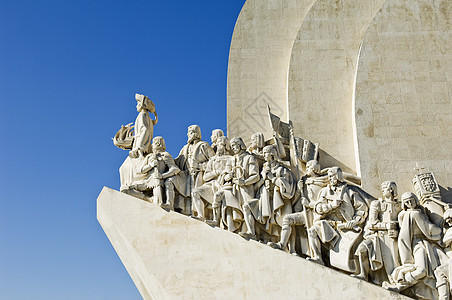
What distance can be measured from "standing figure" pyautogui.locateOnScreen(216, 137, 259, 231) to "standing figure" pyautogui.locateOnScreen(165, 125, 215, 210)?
1.94 feet

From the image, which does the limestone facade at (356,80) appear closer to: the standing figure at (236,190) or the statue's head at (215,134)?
the statue's head at (215,134)

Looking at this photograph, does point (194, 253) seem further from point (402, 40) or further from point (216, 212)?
point (402, 40)

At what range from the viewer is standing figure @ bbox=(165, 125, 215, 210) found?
28.5 ft

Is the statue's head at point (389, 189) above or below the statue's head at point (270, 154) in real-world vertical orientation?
below

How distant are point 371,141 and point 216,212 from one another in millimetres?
2461

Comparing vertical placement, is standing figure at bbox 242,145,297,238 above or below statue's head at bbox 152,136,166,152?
below

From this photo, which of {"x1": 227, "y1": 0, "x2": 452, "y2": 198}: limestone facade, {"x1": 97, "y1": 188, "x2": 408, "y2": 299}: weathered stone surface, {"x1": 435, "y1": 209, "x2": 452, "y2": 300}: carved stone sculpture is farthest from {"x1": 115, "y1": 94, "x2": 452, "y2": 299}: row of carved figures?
{"x1": 227, "y1": 0, "x2": 452, "y2": 198}: limestone facade

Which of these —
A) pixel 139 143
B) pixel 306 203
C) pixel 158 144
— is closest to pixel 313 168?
pixel 306 203

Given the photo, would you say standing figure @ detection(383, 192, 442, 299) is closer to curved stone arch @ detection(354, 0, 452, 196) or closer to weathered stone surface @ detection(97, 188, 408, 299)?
weathered stone surface @ detection(97, 188, 408, 299)

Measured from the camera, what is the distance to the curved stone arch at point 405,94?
8.44 meters

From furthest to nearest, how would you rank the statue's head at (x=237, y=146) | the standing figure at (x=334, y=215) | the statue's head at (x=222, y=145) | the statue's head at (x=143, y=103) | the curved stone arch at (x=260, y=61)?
the curved stone arch at (x=260, y=61), the statue's head at (x=143, y=103), the statue's head at (x=222, y=145), the statue's head at (x=237, y=146), the standing figure at (x=334, y=215)

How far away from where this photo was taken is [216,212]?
8.16m

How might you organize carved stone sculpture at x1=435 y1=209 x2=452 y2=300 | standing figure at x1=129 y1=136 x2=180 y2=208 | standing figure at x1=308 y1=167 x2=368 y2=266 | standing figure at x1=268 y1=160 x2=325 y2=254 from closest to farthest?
carved stone sculpture at x1=435 y1=209 x2=452 y2=300 < standing figure at x1=308 y1=167 x2=368 y2=266 < standing figure at x1=268 y1=160 x2=325 y2=254 < standing figure at x1=129 y1=136 x2=180 y2=208

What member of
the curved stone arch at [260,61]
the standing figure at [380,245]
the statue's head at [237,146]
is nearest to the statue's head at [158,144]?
the statue's head at [237,146]
